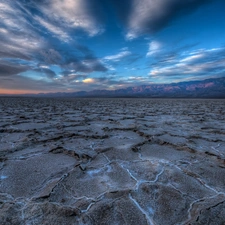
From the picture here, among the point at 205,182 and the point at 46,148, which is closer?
the point at 205,182

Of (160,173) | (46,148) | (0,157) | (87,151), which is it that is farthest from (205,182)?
(0,157)

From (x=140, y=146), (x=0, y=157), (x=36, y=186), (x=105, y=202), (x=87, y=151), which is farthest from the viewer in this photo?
(x=140, y=146)

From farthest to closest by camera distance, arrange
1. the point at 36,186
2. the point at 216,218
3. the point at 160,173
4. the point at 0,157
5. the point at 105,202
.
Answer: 1. the point at 0,157
2. the point at 160,173
3. the point at 36,186
4. the point at 105,202
5. the point at 216,218

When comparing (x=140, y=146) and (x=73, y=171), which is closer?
(x=73, y=171)

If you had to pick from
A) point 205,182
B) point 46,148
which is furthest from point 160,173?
point 46,148

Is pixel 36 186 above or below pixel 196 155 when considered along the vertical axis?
above

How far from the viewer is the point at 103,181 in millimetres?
1662

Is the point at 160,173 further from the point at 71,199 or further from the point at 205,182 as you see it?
the point at 71,199

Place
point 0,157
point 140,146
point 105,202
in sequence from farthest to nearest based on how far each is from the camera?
point 140,146
point 0,157
point 105,202

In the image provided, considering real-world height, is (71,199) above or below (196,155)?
above

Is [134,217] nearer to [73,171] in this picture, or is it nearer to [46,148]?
[73,171]

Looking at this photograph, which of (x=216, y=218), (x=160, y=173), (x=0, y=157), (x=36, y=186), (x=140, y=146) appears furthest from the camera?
(x=140, y=146)

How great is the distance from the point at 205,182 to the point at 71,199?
4.34 feet

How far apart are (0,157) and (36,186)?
1.07 m
